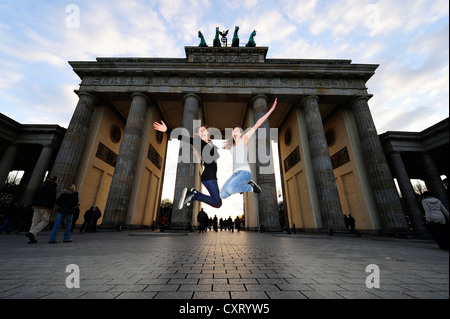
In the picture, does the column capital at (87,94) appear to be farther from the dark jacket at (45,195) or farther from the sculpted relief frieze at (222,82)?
the dark jacket at (45,195)

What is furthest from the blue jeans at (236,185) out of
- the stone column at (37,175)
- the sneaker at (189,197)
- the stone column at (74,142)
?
the stone column at (37,175)

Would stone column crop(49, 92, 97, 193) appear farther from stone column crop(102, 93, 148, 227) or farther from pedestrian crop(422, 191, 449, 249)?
pedestrian crop(422, 191, 449, 249)

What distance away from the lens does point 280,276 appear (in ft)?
8.16

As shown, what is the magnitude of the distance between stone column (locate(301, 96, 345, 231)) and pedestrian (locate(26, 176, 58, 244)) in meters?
14.6

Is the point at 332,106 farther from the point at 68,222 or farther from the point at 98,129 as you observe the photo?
the point at 98,129

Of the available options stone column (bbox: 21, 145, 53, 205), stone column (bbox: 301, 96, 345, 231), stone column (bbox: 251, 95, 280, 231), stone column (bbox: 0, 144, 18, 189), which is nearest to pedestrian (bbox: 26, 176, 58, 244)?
stone column (bbox: 251, 95, 280, 231)

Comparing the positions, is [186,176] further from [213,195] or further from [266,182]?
[213,195]

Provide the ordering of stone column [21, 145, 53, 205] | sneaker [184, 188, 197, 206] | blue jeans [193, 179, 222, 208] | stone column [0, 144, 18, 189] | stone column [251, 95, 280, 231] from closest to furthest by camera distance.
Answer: blue jeans [193, 179, 222, 208] < sneaker [184, 188, 197, 206] < stone column [251, 95, 280, 231] < stone column [21, 145, 53, 205] < stone column [0, 144, 18, 189]

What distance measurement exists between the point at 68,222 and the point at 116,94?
13.8 m

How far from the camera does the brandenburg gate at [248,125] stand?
1335 cm

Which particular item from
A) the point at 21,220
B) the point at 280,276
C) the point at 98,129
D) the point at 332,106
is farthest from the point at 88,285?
the point at 332,106

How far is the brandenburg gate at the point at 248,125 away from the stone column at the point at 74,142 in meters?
0.08

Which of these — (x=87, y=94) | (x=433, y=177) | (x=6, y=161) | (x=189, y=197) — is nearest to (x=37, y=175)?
(x=6, y=161)

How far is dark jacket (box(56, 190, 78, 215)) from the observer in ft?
19.8
